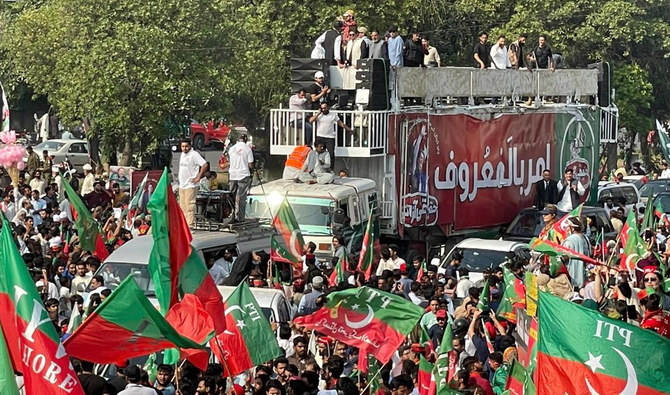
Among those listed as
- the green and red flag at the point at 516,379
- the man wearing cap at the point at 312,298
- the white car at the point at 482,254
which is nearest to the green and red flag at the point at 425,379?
the green and red flag at the point at 516,379

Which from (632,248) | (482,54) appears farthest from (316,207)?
(482,54)

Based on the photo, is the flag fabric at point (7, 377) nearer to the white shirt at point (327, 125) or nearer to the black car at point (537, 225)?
the white shirt at point (327, 125)

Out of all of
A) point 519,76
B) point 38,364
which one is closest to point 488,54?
point 519,76

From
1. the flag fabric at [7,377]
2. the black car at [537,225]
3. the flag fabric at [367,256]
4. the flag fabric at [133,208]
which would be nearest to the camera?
the flag fabric at [7,377]

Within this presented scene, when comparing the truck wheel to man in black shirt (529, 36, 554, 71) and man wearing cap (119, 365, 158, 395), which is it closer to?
man in black shirt (529, 36, 554, 71)

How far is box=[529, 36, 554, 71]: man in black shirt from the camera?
29453 millimetres

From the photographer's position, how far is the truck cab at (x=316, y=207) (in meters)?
21.6

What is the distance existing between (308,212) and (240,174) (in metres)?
1.35

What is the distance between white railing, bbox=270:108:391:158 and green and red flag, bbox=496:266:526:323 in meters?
7.91

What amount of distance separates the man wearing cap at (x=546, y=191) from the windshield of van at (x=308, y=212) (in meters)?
7.16

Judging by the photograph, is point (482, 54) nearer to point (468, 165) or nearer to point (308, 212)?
point (468, 165)

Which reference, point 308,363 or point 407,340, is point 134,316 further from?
point 407,340

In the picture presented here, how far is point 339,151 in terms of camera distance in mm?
24172

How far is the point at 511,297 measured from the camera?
52.5 feet
